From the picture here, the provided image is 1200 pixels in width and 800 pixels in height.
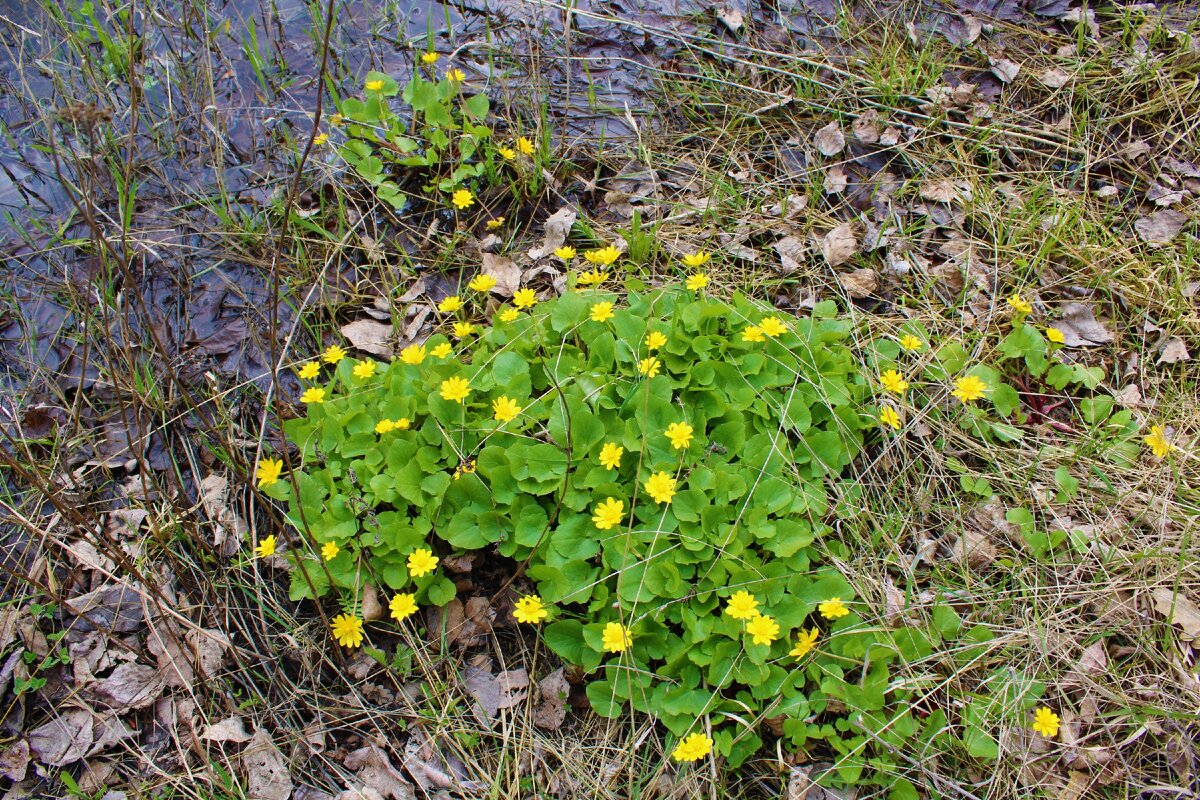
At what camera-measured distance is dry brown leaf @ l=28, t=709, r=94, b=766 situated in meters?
2.29

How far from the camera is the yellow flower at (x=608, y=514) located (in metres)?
2.30

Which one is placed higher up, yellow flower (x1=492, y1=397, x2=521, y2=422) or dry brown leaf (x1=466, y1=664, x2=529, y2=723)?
yellow flower (x1=492, y1=397, x2=521, y2=422)

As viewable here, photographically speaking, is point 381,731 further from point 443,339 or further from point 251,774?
point 443,339

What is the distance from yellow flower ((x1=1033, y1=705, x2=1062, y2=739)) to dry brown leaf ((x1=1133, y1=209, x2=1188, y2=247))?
217 centimetres

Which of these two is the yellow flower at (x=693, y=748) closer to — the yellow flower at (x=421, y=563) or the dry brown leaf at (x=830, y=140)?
the yellow flower at (x=421, y=563)

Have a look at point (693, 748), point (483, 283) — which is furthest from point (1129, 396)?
point (483, 283)

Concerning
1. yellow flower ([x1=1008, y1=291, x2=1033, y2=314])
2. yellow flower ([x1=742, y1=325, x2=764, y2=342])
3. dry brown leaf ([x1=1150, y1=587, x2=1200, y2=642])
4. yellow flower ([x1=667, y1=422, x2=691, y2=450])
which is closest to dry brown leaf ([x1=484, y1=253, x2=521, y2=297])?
yellow flower ([x1=742, y1=325, x2=764, y2=342])

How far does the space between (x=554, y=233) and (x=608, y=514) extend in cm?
156

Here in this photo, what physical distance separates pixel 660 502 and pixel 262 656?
4.37 feet

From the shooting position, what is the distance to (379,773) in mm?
2285

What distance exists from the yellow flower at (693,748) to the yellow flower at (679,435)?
802 mm

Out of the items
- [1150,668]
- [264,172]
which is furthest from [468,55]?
[1150,668]

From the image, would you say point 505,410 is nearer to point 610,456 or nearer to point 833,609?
point 610,456

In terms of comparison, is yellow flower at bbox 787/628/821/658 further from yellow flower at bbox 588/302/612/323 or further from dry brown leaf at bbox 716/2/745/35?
dry brown leaf at bbox 716/2/745/35
